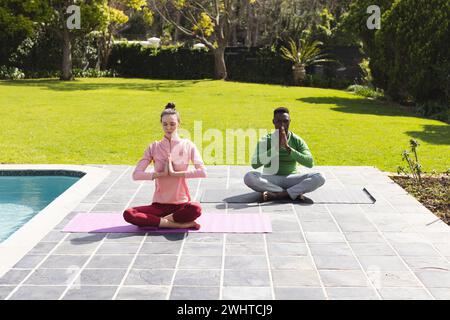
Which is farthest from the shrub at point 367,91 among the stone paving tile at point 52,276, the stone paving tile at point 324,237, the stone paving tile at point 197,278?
the stone paving tile at point 52,276

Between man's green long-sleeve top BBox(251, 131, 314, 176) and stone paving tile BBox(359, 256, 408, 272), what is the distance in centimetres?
253

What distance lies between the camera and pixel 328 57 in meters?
35.1

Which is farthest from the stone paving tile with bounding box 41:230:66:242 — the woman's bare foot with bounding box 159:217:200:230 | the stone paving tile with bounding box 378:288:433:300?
the stone paving tile with bounding box 378:288:433:300

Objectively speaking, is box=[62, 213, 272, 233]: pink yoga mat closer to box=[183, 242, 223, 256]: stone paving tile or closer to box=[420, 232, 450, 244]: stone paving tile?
box=[183, 242, 223, 256]: stone paving tile

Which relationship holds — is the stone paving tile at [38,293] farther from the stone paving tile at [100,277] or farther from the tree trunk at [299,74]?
the tree trunk at [299,74]

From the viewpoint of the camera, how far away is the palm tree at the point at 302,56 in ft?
112

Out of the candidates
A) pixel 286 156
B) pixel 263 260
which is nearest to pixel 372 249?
pixel 263 260

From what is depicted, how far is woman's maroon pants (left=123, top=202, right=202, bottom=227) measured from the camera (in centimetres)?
721

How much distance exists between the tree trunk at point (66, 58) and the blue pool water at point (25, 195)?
25.5m

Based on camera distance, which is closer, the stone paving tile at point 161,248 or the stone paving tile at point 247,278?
Result: the stone paving tile at point 247,278

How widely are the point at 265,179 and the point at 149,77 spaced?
32.7 m

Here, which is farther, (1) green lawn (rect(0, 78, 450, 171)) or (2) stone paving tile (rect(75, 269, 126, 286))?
(1) green lawn (rect(0, 78, 450, 171))

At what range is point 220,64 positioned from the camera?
37844mm

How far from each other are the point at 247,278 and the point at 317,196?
363 cm
